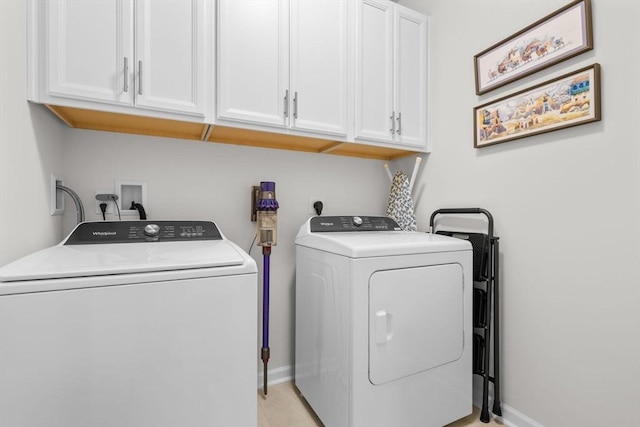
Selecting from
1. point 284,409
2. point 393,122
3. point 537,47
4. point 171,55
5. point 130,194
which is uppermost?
point 537,47

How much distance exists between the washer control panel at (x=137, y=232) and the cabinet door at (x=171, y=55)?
20.4 inches

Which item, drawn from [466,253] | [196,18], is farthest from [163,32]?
[466,253]

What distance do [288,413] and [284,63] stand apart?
1.87 metres

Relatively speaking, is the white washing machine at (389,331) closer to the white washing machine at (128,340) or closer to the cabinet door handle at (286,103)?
the white washing machine at (128,340)

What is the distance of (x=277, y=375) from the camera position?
1.98m

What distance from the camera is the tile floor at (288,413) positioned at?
1619 millimetres

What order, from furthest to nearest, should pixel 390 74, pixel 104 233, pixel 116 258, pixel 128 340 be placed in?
pixel 390 74
pixel 104 233
pixel 116 258
pixel 128 340

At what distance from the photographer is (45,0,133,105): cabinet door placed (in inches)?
45.5

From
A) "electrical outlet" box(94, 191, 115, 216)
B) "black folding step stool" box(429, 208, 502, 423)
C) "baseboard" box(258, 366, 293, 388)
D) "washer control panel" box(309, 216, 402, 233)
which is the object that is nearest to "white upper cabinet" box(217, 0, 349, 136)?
"washer control panel" box(309, 216, 402, 233)

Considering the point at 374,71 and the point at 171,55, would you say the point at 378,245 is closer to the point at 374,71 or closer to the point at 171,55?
the point at 374,71

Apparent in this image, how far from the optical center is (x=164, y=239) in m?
1.36

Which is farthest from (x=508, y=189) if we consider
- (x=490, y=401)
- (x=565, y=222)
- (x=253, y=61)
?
(x=253, y=61)

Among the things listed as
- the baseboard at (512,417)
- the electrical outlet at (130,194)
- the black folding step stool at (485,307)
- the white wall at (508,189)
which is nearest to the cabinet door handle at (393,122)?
the white wall at (508,189)

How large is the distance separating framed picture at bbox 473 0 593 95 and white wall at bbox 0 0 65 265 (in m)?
2.04
